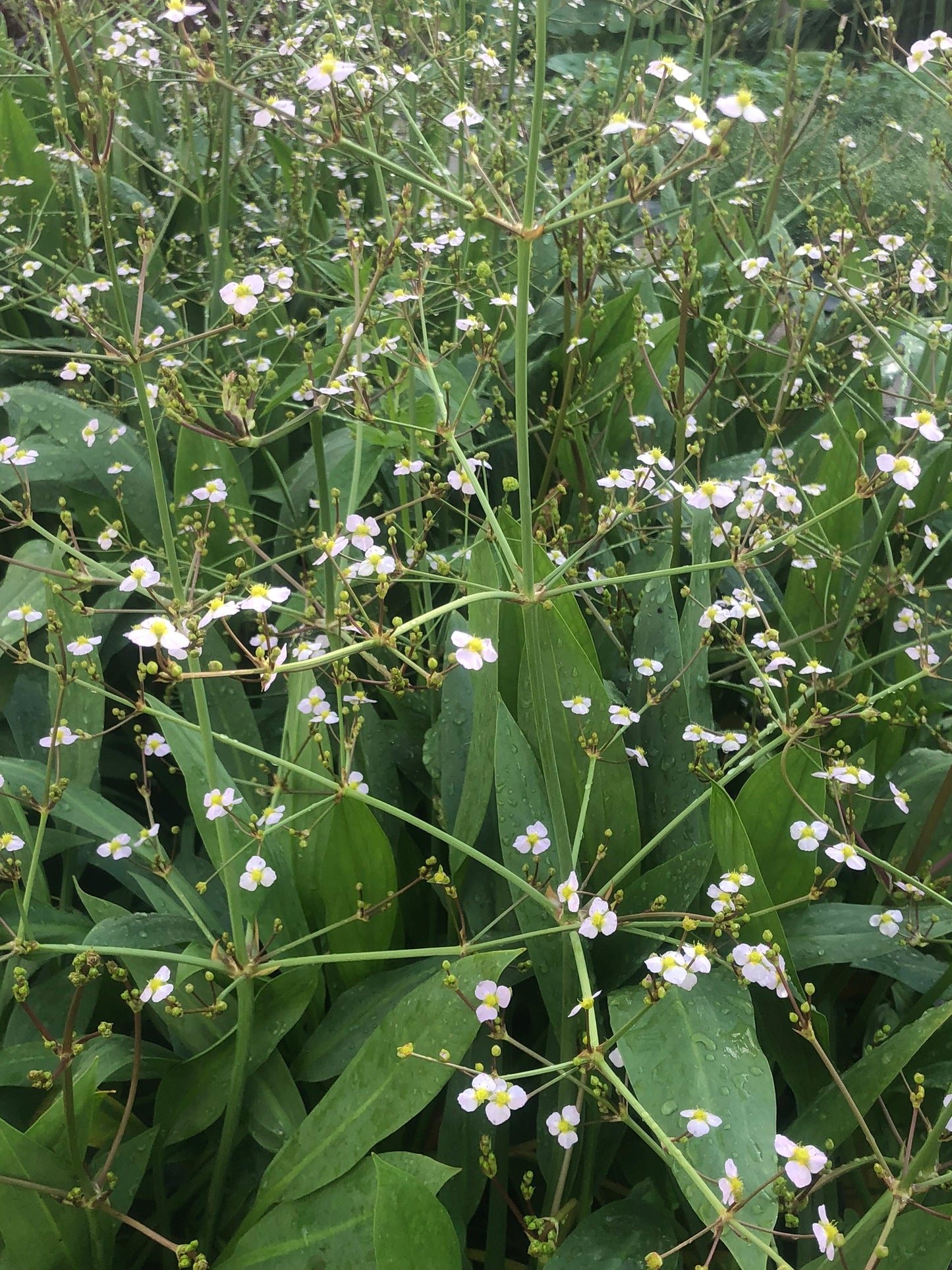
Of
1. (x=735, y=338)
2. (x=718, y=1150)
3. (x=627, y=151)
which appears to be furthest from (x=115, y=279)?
(x=735, y=338)

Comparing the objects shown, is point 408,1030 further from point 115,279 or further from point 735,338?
point 735,338

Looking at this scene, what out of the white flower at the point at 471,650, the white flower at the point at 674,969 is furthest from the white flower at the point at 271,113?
the white flower at the point at 674,969

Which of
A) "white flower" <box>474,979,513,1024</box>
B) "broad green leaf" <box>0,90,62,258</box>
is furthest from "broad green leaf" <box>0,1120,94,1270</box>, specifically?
"broad green leaf" <box>0,90,62,258</box>

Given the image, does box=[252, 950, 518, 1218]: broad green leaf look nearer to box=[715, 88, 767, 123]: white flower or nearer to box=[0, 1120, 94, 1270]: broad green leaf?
box=[0, 1120, 94, 1270]: broad green leaf

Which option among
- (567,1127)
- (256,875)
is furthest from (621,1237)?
(256,875)

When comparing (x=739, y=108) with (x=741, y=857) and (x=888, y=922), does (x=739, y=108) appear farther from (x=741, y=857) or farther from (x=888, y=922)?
(x=888, y=922)

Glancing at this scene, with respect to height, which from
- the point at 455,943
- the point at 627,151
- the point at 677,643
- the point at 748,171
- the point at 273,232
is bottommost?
the point at 455,943

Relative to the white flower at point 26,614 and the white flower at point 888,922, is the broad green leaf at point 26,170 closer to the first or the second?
the white flower at point 26,614
